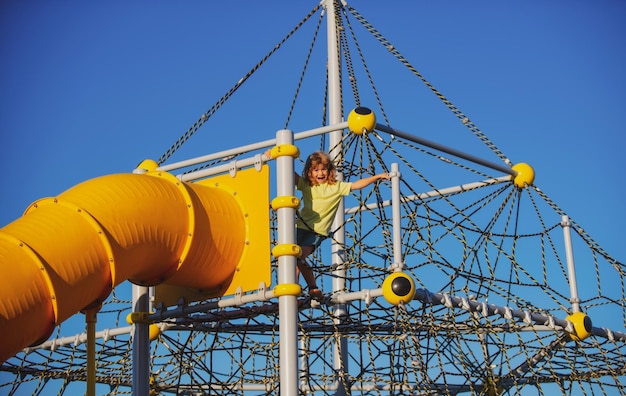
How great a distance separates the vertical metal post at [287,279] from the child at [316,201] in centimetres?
42

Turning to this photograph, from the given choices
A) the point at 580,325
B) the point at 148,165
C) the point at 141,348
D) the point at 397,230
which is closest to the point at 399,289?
the point at 397,230

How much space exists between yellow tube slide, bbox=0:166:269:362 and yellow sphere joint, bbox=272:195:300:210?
0.30 meters

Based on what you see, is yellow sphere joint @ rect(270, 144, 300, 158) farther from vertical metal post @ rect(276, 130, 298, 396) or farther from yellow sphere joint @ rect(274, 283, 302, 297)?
yellow sphere joint @ rect(274, 283, 302, 297)

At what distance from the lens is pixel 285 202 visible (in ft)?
24.3

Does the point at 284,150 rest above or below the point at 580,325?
above

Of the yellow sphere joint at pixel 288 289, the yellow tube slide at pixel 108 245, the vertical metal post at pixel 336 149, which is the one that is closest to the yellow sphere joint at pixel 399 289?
the yellow sphere joint at pixel 288 289

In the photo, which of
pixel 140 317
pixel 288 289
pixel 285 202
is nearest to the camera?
pixel 288 289

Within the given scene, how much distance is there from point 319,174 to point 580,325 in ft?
12.6

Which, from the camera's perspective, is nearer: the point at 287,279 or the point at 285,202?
the point at 287,279

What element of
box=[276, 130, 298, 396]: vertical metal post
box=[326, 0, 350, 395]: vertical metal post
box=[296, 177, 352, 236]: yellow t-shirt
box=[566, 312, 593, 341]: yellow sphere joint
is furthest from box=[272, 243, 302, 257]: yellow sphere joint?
box=[566, 312, 593, 341]: yellow sphere joint

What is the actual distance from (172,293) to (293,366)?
1572mm

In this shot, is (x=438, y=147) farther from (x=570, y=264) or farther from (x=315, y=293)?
(x=570, y=264)

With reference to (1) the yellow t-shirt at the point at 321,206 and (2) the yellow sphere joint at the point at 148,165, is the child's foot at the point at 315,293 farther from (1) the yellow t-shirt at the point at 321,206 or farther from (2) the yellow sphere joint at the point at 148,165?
(2) the yellow sphere joint at the point at 148,165

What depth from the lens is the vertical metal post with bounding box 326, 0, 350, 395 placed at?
1020 cm
